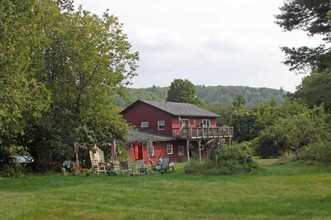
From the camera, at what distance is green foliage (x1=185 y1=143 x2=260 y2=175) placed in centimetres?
1939

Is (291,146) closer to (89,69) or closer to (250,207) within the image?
(89,69)

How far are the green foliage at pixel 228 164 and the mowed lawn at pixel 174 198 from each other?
4.05 ft

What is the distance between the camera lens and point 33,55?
75.9 ft

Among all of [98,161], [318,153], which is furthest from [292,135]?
[98,161]

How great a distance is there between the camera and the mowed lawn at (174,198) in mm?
9890

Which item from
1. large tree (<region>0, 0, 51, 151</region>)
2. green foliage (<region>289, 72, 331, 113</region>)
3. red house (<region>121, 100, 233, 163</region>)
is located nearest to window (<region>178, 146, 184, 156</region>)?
red house (<region>121, 100, 233, 163</region>)

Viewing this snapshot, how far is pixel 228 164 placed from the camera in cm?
1967

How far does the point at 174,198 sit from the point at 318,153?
46.3ft

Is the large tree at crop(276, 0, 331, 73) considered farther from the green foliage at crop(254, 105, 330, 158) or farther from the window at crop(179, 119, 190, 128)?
the window at crop(179, 119, 190, 128)

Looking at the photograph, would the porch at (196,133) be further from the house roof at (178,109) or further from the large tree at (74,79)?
the large tree at (74,79)

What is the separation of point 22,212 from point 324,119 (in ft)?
87.3

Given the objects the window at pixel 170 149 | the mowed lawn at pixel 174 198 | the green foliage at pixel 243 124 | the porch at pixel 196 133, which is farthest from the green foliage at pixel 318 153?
the green foliage at pixel 243 124

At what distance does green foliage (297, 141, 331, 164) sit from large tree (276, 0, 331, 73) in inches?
173

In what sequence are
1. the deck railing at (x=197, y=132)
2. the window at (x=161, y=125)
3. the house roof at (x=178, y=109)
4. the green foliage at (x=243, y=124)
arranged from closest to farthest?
the deck railing at (x=197, y=132)
the window at (x=161, y=125)
the house roof at (x=178, y=109)
the green foliage at (x=243, y=124)
